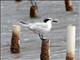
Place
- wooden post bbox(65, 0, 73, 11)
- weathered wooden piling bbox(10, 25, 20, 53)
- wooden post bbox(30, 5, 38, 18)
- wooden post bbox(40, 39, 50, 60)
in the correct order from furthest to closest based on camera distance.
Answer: wooden post bbox(65, 0, 73, 11) → wooden post bbox(30, 5, 38, 18) → weathered wooden piling bbox(10, 25, 20, 53) → wooden post bbox(40, 39, 50, 60)

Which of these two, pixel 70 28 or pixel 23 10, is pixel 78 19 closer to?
pixel 23 10

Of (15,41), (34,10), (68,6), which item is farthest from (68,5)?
(15,41)

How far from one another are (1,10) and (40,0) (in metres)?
2.53

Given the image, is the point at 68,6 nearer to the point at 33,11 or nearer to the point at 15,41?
the point at 33,11

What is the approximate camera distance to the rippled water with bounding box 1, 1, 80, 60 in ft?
35.8

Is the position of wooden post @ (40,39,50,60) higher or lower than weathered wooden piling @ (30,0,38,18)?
lower

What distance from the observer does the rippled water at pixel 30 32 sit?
1091 cm

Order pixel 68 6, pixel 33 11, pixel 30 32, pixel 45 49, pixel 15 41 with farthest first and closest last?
pixel 68 6
pixel 33 11
pixel 30 32
pixel 15 41
pixel 45 49

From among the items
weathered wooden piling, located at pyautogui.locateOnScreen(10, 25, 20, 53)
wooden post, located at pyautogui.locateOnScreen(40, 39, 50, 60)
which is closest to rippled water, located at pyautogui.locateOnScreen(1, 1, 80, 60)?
weathered wooden piling, located at pyautogui.locateOnScreen(10, 25, 20, 53)

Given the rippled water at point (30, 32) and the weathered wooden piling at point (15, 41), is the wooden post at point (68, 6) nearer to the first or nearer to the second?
the rippled water at point (30, 32)

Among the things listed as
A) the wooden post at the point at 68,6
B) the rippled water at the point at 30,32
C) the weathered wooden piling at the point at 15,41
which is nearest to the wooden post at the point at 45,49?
the rippled water at the point at 30,32

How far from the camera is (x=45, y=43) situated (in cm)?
936

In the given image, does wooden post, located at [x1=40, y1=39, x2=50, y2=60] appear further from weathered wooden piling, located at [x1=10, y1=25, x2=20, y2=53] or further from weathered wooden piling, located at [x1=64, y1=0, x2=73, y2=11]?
weathered wooden piling, located at [x1=64, y1=0, x2=73, y2=11]

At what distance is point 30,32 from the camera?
1347 centimetres
